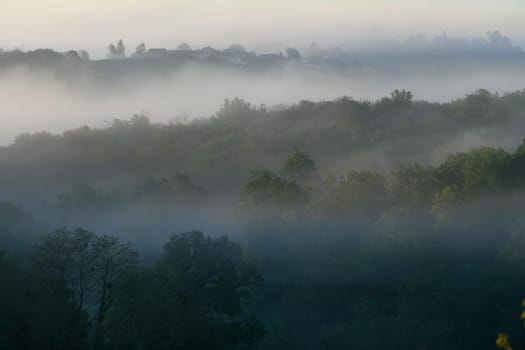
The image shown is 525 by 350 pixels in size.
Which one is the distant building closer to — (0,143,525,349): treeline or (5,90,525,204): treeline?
(5,90,525,204): treeline

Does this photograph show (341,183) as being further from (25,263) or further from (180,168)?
(180,168)

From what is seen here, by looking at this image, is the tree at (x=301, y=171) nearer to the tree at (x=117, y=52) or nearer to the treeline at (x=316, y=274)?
the treeline at (x=316, y=274)

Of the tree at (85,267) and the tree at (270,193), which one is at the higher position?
the tree at (85,267)

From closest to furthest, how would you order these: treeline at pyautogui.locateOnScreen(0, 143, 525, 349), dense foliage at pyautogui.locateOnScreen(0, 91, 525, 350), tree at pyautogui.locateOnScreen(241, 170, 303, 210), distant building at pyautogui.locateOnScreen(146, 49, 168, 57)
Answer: treeline at pyautogui.locateOnScreen(0, 143, 525, 349), dense foliage at pyautogui.locateOnScreen(0, 91, 525, 350), tree at pyautogui.locateOnScreen(241, 170, 303, 210), distant building at pyautogui.locateOnScreen(146, 49, 168, 57)

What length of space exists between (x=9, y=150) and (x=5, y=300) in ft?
168

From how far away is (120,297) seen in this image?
2180 cm

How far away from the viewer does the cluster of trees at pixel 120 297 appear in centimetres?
2052

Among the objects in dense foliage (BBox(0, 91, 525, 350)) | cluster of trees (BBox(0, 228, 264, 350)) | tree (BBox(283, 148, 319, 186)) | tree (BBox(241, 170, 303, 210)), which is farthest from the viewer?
tree (BBox(283, 148, 319, 186))

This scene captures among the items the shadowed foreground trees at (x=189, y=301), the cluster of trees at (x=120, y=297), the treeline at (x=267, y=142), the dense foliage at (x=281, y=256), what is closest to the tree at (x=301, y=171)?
the dense foliage at (x=281, y=256)

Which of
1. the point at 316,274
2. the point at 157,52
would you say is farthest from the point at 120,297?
the point at 157,52

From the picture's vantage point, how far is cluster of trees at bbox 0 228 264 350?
20.5 meters

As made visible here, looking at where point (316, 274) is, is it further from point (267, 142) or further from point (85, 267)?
point (267, 142)

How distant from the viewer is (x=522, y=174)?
130 ft

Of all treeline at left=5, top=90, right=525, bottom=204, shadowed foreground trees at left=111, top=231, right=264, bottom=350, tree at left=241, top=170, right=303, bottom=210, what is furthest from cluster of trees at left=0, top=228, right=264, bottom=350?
treeline at left=5, top=90, right=525, bottom=204
